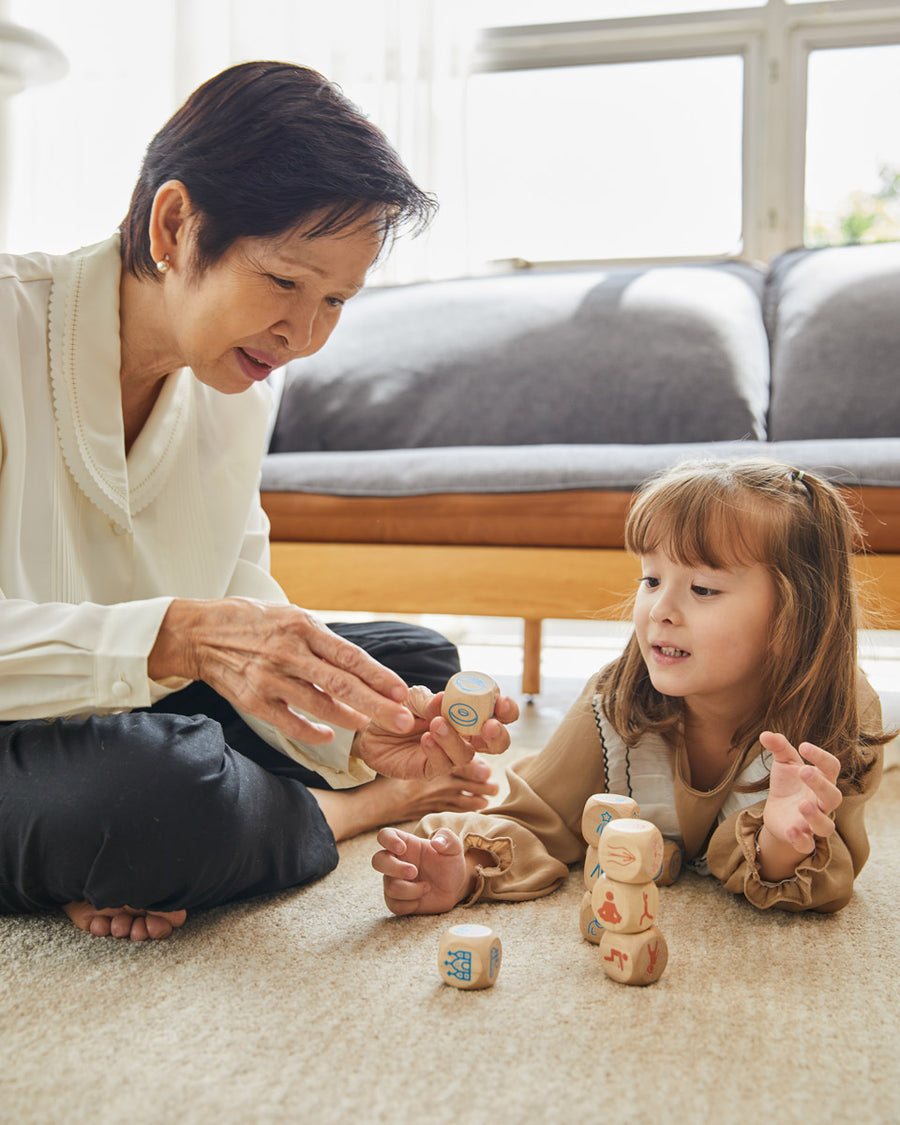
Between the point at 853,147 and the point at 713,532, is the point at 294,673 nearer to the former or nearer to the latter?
the point at 713,532

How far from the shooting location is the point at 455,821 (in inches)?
44.6

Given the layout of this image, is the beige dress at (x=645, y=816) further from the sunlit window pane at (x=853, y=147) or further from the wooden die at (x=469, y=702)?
the sunlit window pane at (x=853, y=147)

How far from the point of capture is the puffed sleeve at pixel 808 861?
983 millimetres

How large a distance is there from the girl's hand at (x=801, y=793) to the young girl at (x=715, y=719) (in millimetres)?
24

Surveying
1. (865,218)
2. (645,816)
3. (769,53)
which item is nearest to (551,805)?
(645,816)

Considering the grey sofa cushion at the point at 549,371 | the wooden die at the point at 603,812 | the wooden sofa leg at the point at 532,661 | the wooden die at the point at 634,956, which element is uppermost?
the grey sofa cushion at the point at 549,371

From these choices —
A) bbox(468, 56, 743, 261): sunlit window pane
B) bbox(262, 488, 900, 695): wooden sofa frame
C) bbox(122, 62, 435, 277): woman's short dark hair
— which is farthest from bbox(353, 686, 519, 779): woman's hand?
bbox(468, 56, 743, 261): sunlit window pane

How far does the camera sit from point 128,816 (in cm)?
87

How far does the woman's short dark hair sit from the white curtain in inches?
86.3

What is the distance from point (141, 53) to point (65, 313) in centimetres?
284

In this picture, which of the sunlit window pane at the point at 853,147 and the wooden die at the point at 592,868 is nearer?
the wooden die at the point at 592,868

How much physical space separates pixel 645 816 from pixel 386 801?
32 cm

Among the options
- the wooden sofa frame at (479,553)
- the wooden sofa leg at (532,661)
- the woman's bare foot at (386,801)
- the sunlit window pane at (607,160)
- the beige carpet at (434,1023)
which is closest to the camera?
the beige carpet at (434,1023)

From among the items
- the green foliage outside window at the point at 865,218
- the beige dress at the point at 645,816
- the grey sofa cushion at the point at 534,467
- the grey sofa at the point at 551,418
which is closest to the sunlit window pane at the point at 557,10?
the green foliage outside window at the point at 865,218
